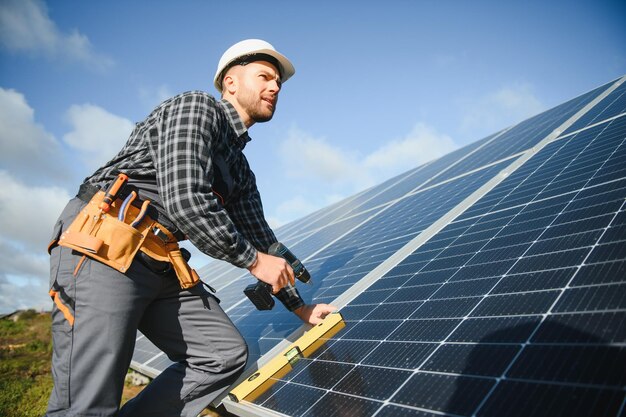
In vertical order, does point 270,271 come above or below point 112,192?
below

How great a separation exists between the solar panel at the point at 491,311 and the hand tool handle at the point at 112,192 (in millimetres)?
1721

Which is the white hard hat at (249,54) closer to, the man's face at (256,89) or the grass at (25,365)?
the man's face at (256,89)

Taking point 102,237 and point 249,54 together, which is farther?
point 249,54

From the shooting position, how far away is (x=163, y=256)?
274cm

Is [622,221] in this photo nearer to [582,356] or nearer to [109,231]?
[582,356]

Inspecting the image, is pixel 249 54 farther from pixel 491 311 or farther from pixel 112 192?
pixel 491 311

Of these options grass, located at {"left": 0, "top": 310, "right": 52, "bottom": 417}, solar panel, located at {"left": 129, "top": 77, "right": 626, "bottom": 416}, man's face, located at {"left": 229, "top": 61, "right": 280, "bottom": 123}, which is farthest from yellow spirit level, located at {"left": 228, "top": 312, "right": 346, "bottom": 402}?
grass, located at {"left": 0, "top": 310, "right": 52, "bottom": 417}

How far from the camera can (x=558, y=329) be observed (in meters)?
1.92

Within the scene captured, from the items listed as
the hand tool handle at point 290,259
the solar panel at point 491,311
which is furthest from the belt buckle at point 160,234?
the solar panel at point 491,311

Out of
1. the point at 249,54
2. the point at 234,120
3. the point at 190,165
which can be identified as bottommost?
the point at 190,165

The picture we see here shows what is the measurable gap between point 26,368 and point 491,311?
32.2 ft

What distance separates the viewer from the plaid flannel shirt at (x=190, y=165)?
248 centimetres

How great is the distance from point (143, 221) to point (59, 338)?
0.89 metres

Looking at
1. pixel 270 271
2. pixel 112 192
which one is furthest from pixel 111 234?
pixel 270 271
